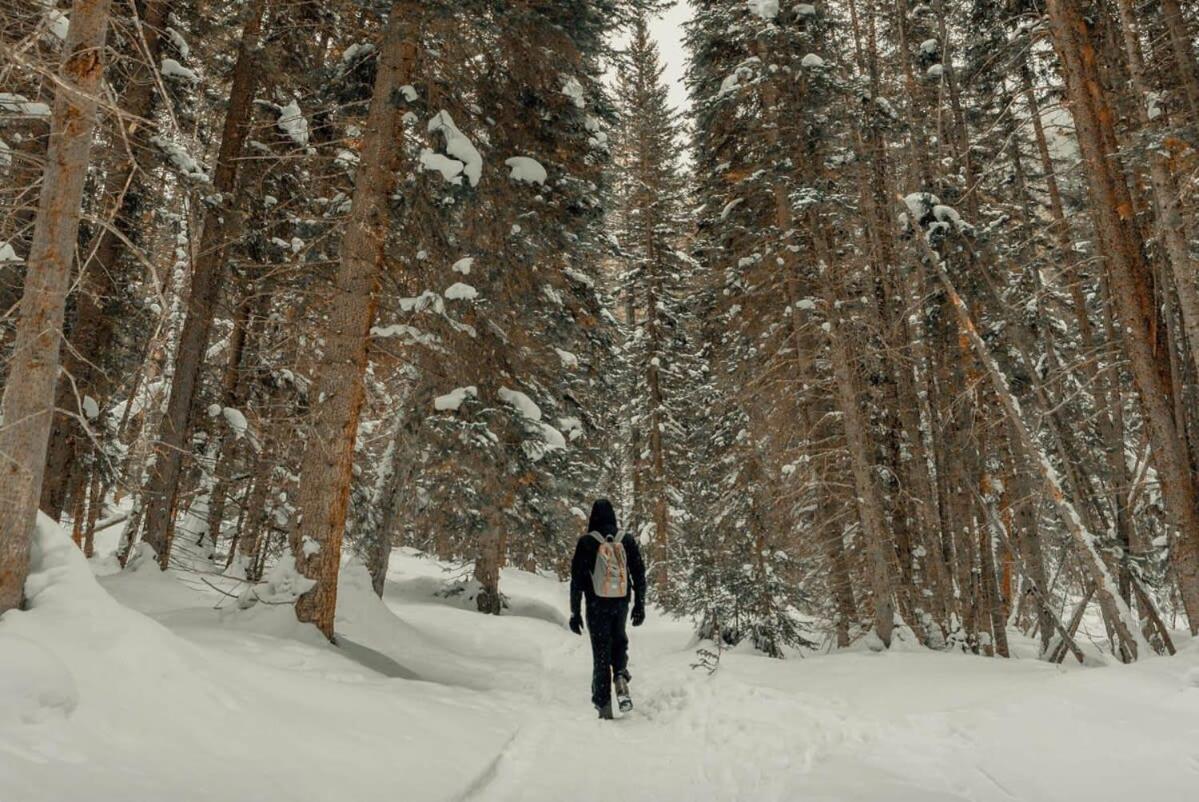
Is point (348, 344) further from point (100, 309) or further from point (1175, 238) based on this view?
point (1175, 238)

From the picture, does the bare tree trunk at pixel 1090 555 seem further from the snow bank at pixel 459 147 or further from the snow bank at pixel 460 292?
the snow bank at pixel 460 292

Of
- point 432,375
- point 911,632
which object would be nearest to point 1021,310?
point 911,632

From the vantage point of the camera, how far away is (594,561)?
7430 mm

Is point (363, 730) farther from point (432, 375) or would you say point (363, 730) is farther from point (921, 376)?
point (921, 376)

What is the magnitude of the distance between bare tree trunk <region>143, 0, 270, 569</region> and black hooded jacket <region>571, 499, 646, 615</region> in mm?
6306

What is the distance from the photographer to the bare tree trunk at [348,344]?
7297 millimetres

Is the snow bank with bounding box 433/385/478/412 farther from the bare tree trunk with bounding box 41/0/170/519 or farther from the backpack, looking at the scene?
the bare tree trunk with bounding box 41/0/170/519

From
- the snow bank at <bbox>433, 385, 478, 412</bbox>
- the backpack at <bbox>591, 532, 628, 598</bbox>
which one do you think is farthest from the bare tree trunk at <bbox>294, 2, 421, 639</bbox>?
the backpack at <bbox>591, 532, 628, 598</bbox>

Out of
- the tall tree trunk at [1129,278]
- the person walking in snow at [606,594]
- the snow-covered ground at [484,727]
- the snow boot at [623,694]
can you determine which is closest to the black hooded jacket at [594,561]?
the person walking in snow at [606,594]

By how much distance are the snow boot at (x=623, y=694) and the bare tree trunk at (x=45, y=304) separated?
5.03m

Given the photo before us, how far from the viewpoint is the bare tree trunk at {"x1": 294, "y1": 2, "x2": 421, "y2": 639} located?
7.30m

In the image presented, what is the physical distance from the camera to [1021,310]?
10.8 meters

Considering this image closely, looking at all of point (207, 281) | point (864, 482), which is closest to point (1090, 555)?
point (864, 482)

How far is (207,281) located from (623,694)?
8663mm
